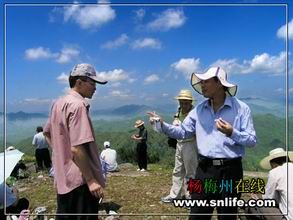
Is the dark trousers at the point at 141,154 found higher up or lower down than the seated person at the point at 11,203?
higher up

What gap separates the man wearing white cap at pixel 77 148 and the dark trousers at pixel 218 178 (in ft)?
2.49

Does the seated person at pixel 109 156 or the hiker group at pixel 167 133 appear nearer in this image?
the hiker group at pixel 167 133

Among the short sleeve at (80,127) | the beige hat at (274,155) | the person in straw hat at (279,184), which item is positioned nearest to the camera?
the short sleeve at (80,127)

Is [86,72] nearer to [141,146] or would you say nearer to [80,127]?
[80,127]

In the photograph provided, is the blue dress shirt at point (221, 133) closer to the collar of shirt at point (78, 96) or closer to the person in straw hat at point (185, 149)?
the collar of shirt at point (78, 96)

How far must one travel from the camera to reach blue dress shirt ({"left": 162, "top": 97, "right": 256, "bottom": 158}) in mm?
2911

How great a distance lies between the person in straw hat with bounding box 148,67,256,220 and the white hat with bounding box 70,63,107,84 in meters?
0.48

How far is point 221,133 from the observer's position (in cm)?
297

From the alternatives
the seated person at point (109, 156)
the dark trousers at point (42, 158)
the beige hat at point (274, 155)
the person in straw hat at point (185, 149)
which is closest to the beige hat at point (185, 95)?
the person in straw hat at point (185, 149)

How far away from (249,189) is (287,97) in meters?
0.94

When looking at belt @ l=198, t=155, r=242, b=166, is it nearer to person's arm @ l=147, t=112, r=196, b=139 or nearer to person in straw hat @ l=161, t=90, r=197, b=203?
person's arm @ l=147, t=112, r=196, b=139

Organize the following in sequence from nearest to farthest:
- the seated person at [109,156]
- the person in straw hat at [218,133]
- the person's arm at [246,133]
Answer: the person's arm at [246,133] → the person in straw hat at [218,133] → the seated person at [109,156]

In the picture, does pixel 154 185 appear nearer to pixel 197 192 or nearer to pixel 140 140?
pixel 140 140

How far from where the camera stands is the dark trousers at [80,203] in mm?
2869
